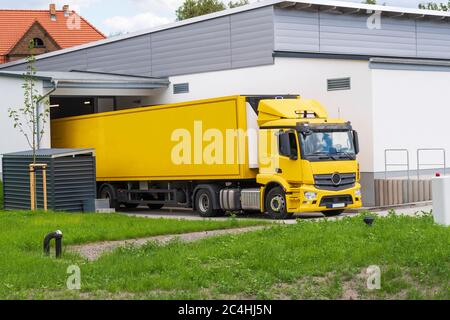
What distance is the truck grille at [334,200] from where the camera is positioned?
25.4m

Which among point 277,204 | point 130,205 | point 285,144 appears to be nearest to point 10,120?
point 130,205

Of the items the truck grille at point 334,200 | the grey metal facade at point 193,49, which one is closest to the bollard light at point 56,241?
the truck grille at point 334,200

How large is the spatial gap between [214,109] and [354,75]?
560 cm

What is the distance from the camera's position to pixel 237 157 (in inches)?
1069

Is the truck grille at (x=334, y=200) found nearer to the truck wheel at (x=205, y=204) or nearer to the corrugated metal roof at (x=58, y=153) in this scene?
the truck wheel at (x=205, y=204)

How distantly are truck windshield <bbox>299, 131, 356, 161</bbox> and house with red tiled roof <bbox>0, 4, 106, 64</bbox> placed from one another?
5646cm

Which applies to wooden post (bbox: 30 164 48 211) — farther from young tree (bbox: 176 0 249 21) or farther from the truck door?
young tree (bbox: 176 0 249 21)

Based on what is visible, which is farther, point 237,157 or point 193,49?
point 193,49

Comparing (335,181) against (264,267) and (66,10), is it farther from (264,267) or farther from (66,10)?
(66,10)

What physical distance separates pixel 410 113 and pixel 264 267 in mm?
19533

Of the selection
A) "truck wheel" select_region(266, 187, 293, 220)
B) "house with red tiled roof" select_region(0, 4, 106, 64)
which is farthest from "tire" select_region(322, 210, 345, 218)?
"house with red tiled roof" select_region(0, 4, 106, 64)

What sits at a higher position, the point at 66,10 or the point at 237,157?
the point at 66,10
